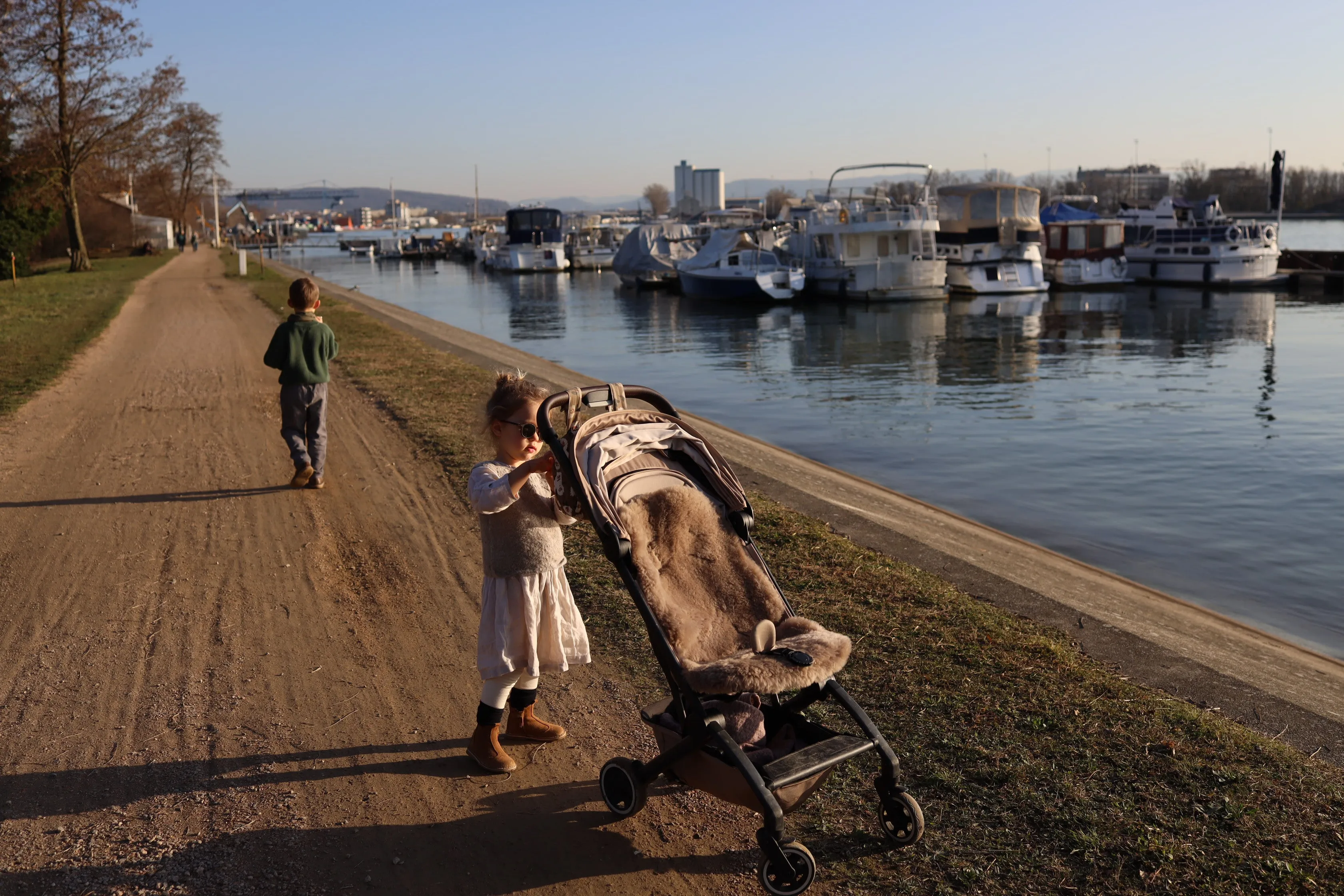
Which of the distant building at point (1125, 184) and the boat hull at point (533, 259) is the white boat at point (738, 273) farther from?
the distant building at point (1125, 184)

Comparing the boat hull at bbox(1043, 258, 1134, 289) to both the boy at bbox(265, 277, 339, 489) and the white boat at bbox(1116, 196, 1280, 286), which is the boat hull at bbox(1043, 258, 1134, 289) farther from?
the boy at bbox(265, 277, 339, 489)

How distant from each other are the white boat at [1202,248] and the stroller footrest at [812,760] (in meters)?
52.9

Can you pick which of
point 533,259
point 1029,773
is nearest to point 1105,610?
point 1029,773

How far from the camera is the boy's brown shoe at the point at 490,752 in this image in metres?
4.21

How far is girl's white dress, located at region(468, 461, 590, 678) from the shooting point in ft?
13.2

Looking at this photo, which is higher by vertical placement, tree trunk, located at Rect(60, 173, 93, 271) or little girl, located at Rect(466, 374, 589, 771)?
tree trunk, located at Rect(60, 173, 93, 271)

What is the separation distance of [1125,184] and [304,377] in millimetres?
171400

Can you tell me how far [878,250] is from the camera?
45.8 metres

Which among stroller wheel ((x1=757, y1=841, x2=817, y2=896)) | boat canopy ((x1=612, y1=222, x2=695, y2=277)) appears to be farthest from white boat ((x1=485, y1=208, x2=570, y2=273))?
stroller wheel ((x1=757, y1=841, x2=817, y2=896))

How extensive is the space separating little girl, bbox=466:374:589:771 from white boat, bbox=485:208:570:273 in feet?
230

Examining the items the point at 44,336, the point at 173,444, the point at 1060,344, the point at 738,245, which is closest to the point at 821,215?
the point at 738,245

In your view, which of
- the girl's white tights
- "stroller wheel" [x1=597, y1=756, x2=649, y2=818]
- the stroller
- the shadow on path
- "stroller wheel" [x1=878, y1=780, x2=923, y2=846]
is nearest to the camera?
the stroller

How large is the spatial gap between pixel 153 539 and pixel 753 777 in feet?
17.7

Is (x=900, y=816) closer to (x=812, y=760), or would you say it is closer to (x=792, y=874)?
(x=812, y=760)
